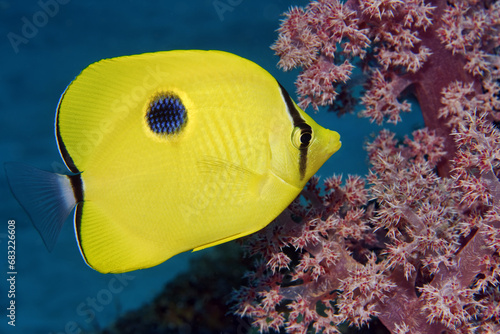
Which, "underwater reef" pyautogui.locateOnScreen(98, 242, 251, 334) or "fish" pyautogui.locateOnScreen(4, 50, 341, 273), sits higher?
"fish" pyautogui.locateOnScreen(4, 50, 341, 273)

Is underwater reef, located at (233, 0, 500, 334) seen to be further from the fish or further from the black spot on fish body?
the black spot on fish body

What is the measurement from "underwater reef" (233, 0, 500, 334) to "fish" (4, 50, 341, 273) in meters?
0.82

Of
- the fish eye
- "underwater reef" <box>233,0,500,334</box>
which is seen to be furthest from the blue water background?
the fish eye

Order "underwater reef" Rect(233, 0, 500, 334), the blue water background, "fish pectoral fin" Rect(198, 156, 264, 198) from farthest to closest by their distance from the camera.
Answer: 1. the blue water background
2. "underwater reef" Rect(233, 0, 500, 334)
3. "fish pectoral fin" Rect(198, 156, 264, 198)

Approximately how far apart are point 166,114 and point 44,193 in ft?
1.92

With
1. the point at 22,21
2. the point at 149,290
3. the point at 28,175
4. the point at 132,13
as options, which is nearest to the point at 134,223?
the point at 28,175

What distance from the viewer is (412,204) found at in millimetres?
2141

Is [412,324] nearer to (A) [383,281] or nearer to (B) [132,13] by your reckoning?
(A) [383,281]

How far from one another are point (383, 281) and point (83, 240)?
1.68 m

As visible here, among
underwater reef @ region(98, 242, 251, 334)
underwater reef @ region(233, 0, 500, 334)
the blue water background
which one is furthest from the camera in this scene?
the blue water background

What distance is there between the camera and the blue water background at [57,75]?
4598mm

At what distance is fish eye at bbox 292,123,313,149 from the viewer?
1381mm

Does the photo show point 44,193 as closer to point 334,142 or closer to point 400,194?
point 334,142

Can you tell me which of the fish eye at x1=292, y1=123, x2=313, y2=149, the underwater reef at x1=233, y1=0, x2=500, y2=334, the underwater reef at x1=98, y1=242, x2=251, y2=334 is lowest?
the underwater reef at x1=98, y1=242, x2=251, y2=334
